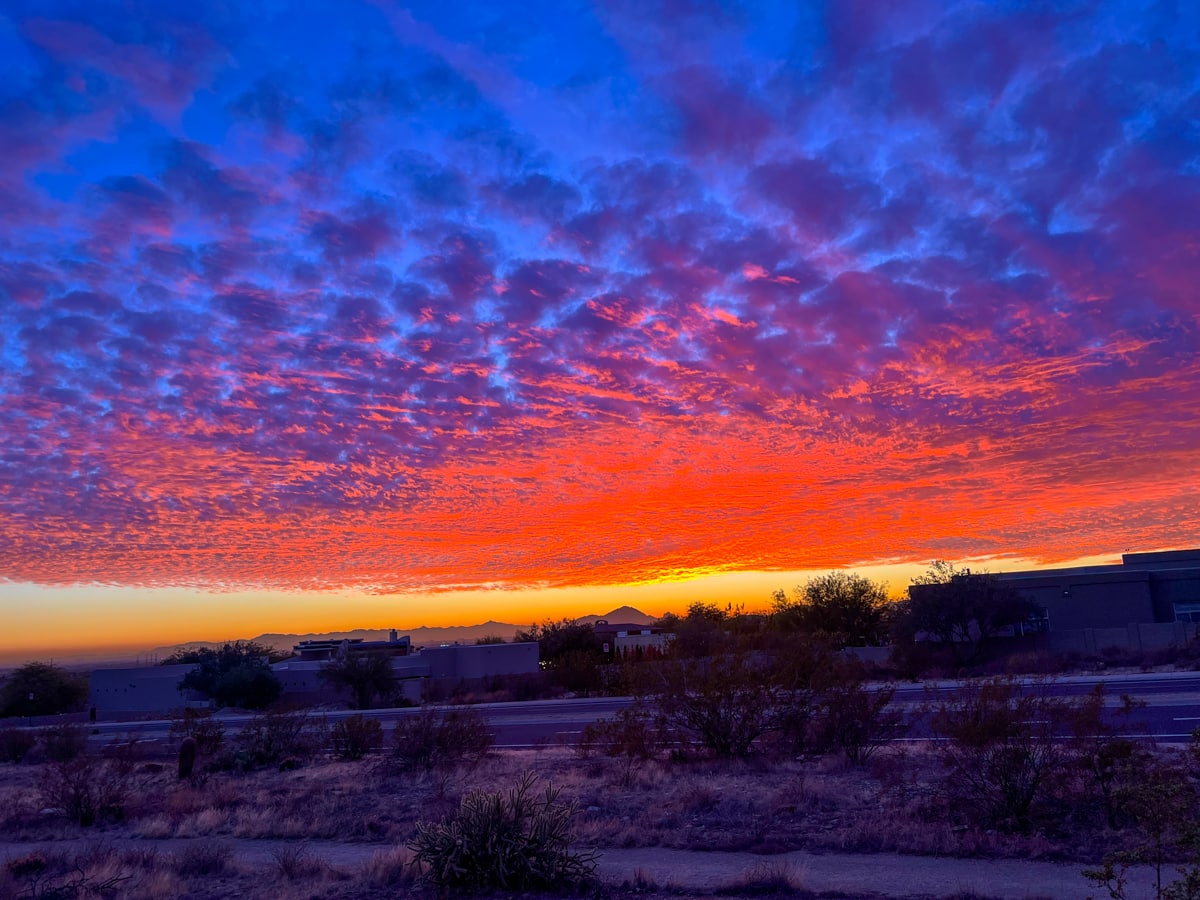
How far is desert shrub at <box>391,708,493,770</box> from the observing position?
2164 cm

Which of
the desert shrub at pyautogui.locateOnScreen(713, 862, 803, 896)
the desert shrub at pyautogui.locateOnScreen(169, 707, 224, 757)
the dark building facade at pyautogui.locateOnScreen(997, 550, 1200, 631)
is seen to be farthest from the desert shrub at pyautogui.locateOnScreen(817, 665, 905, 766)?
the dark building facade at pyautogui.locateOnScreen(997, 550, 1200, 631)

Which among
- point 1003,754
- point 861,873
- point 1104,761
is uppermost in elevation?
point 1003,754

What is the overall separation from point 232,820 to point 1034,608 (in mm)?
53407

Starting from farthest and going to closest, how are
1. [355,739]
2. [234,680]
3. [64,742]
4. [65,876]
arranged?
[234,680]
[64,742]
[355,739]
[65,876]

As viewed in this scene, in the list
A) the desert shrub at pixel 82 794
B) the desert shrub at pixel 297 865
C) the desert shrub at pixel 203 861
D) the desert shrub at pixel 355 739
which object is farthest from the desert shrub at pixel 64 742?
the desert shrub at pixel 297 865

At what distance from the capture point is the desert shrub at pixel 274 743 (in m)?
24.8

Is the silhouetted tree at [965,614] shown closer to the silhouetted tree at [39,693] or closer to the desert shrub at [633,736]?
the desert shrub at [633,736]

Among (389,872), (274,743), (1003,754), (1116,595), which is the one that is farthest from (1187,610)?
(389,872)

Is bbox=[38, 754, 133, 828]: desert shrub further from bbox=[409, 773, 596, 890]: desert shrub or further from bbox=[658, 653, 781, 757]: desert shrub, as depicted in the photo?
bbox=[658, 653, 781, 757]: desert shrub

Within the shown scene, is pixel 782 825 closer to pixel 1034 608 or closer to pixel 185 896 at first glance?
pixel 185 896

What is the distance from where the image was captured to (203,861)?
12656 millimetres

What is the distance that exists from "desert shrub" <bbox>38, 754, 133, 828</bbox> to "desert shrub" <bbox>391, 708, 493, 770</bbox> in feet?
18.4

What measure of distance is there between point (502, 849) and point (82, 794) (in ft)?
38.3

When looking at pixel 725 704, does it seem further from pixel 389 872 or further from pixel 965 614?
pixel 965 614
